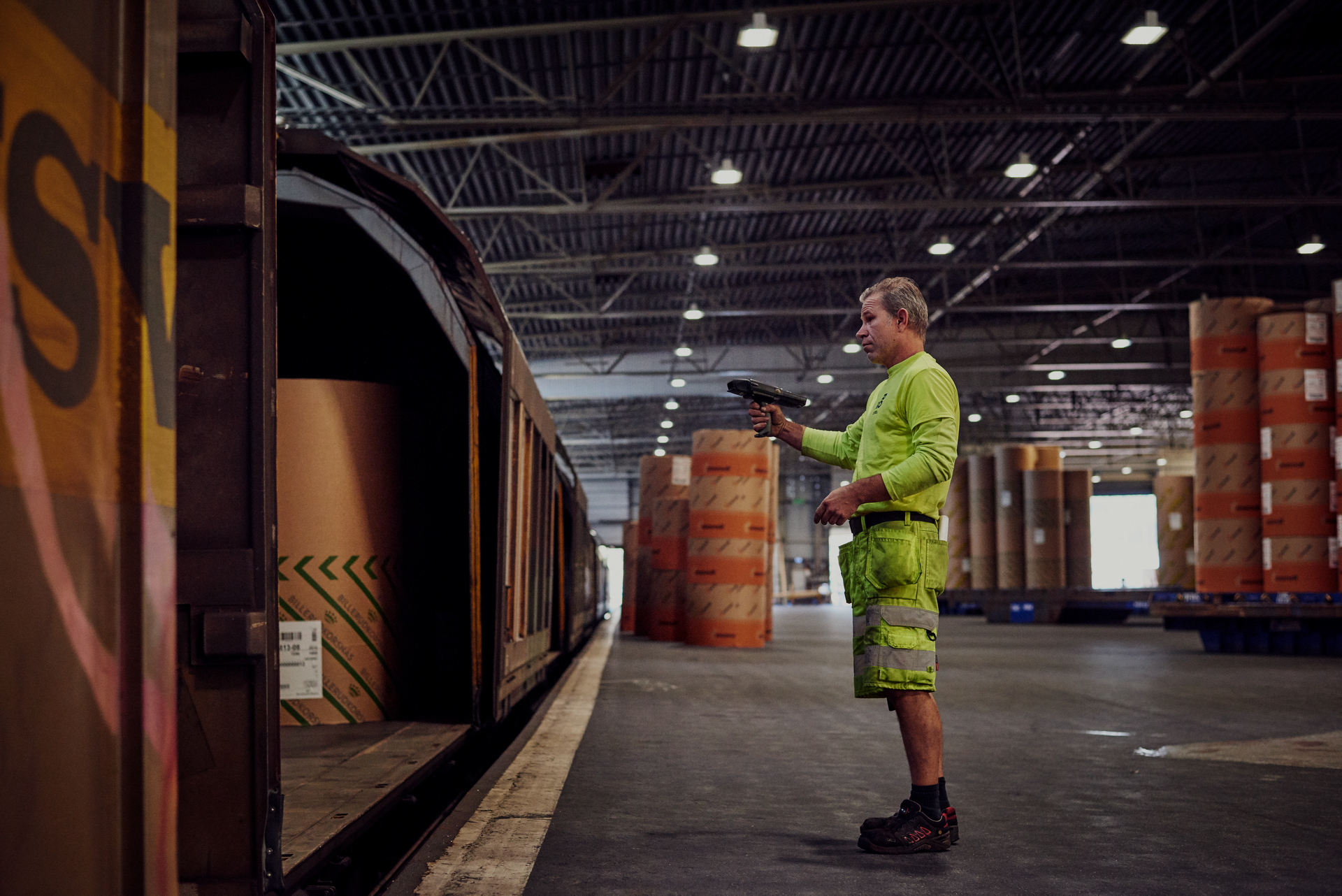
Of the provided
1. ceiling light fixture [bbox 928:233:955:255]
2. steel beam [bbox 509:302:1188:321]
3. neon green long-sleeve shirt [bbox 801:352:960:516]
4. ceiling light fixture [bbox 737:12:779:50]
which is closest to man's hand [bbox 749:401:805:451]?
neon green long-sleeve shirt [bbox 801:352:960:516]

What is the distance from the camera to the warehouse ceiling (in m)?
13.8

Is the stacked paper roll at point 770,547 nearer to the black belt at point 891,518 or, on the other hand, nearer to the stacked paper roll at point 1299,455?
the stacked paper roll at point 1299,455

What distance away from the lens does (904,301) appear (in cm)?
356

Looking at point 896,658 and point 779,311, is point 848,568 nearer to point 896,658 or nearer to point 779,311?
point 896,658

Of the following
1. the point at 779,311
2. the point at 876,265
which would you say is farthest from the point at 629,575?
the point at 876,265

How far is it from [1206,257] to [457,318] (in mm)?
19735

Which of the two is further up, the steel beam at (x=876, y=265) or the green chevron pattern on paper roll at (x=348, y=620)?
the steel beam at (x=876, y=265)

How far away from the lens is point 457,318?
5.21 metres

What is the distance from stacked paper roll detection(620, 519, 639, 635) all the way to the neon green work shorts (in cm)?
1596

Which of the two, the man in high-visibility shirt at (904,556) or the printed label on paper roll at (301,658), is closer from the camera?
the man in high-visibility shirt at (904,556)

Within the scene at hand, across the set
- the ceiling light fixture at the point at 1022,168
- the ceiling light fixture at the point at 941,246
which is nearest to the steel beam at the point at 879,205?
the ceiling light fixture at the point at 1022,168

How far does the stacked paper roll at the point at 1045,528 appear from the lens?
906 inches

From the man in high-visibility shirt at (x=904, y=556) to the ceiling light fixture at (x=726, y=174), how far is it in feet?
41.0

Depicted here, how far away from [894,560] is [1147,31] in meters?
11.0
